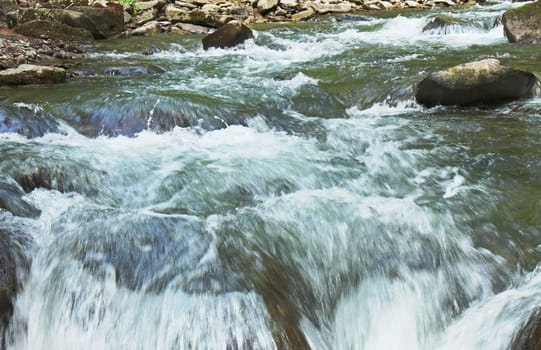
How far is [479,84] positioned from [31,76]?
21.3ft

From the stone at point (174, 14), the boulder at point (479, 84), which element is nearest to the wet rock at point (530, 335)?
the boulder at point (479, 84)

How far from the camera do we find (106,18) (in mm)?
13305

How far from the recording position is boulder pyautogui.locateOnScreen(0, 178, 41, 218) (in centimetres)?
377

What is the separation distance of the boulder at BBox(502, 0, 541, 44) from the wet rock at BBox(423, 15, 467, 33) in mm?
1907

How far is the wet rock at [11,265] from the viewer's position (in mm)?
2938

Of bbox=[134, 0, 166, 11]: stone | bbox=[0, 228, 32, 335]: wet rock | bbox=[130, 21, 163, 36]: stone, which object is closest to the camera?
bbox=[0, 228, 32, 335]: wet rock

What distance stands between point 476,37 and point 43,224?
10.3m

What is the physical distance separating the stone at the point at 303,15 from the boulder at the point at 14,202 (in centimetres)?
1394

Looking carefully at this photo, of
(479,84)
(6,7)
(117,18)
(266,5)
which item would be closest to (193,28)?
(117,18)

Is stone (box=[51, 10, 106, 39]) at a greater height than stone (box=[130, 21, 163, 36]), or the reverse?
stone (box=[51, 10, 106, 39])

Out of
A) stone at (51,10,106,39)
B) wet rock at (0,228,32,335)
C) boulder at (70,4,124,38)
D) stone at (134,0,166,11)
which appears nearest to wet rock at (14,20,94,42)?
stone at (51,10,106,39)

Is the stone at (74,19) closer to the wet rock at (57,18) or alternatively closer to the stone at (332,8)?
the wet rock at (57,18)

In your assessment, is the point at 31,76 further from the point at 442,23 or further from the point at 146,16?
the point at 442,23

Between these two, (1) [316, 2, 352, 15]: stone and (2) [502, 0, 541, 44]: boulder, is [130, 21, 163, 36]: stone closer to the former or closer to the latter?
(1) [316, 2, 352, 15]: stone
